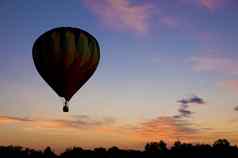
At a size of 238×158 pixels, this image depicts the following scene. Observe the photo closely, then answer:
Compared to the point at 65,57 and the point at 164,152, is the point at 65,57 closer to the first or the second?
the point at 65,57

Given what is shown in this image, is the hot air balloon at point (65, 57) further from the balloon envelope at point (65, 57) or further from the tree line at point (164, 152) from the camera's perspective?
the tree line at point (164, 152)

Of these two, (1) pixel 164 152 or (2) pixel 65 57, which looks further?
(1) pixel 164 152

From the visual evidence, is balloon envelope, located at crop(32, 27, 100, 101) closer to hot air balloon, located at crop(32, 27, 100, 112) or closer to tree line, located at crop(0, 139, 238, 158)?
hot air balloon, located at crop(32, 27, 100, 112)

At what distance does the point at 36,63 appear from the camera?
4209 centimetres

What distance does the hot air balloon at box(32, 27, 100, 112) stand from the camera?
41.3m

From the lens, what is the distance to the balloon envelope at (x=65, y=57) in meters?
41.3

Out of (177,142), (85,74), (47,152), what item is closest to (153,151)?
(177,142)

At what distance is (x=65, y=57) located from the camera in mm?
41469

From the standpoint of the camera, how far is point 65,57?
41469mm

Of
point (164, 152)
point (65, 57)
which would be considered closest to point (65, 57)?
point (65, 57)

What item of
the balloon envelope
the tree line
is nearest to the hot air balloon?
the balloon envelope

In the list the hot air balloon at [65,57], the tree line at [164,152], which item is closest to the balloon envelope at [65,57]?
the hot air balloon at [65,57]

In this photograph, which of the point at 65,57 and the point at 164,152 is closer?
the point at 65,57

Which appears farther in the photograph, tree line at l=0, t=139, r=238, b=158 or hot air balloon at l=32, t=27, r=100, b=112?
tree line at l=0, t=139, r=238, b=158
